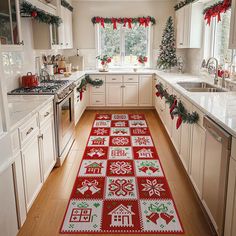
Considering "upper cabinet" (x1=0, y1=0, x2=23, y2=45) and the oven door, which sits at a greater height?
"upper cabinet" (x1=0, y1=0, x2=23, y2=45)

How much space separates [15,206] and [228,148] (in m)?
1.58

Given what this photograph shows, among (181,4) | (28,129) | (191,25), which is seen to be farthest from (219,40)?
(28,129)

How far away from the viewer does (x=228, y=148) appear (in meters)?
1.81

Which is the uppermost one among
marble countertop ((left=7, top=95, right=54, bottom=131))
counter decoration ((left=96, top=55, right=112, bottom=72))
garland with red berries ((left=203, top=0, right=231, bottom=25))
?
garland with red berries ((left=203, top=0, right=231, bottom=25))

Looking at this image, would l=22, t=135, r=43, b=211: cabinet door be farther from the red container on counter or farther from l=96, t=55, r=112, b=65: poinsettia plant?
l=96, t=55, r=112, b=65: poinsettia plant

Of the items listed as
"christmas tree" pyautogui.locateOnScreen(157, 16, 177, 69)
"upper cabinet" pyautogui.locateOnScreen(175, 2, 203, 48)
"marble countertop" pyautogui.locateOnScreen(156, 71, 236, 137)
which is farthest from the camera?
"christmas tree" pyautogui.locateOnScreen(157, 16, 177, 69)

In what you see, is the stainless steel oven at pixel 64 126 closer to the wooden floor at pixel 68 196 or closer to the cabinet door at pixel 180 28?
the wooden floor at pixel 68 196

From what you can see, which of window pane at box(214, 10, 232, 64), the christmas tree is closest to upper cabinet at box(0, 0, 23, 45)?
window pane at box(214, 10, 232, 64)

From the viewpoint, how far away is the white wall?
6426 millimetres

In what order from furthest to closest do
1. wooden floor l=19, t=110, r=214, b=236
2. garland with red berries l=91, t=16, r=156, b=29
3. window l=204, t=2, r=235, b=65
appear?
garland with red berries l=91, t=16, r=156, b=29, window l=204, t=2, r=235, b=65, wooden floor l=19, t=110, r=214, b=236

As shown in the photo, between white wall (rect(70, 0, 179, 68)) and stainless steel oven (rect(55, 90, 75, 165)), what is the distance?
3.00 metres

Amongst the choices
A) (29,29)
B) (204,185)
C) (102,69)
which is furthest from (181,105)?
(102,69)

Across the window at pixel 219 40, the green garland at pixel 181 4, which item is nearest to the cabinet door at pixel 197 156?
the window at pixel 219 40

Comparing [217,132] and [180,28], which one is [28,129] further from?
[180,28]
